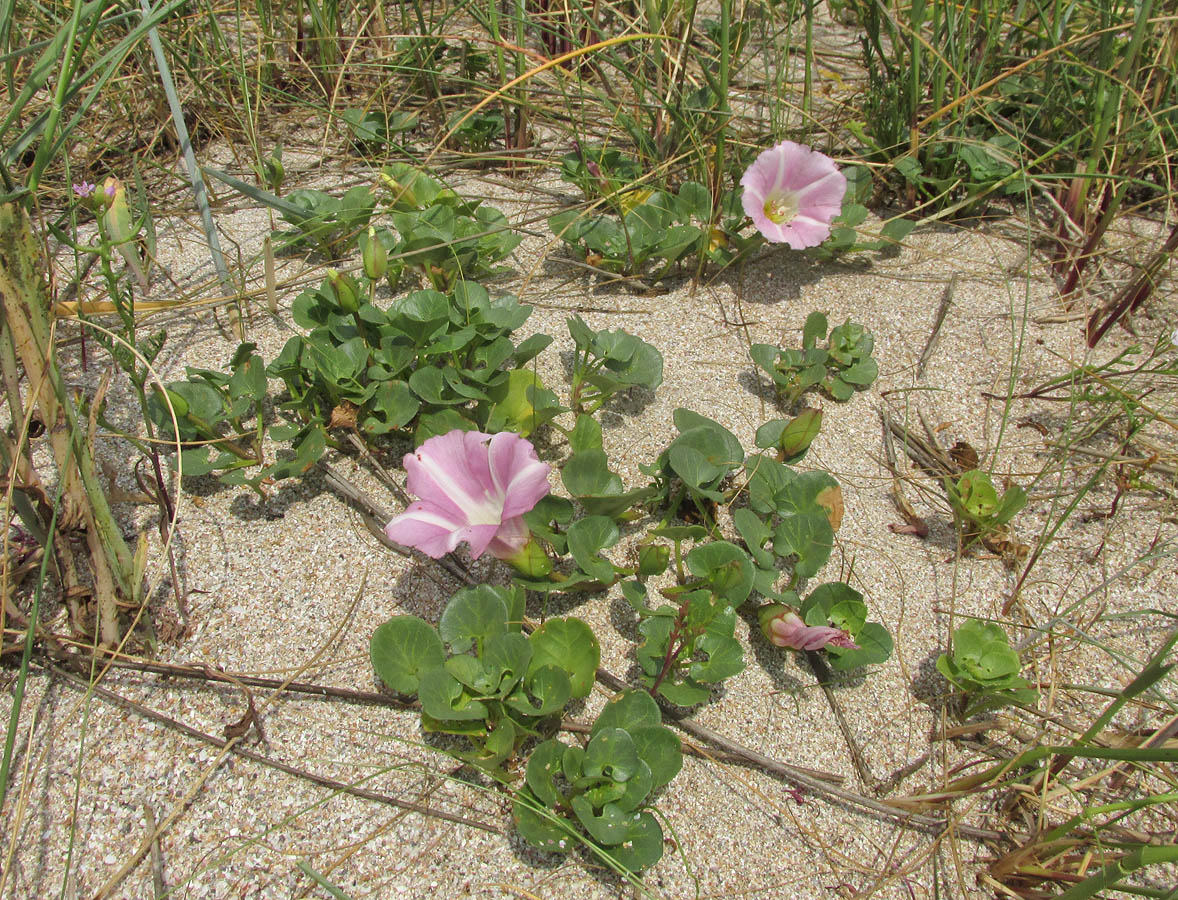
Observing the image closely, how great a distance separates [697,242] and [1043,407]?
2.65 ft

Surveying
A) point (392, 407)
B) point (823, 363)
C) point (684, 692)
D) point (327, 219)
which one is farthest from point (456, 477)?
point (327, 219)

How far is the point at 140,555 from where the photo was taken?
4.26ft

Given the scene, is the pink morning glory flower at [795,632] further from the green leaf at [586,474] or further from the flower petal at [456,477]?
the flower petal at [456,477]

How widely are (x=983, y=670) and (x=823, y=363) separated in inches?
27.7

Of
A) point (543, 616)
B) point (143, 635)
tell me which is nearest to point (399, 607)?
point (543, 616)

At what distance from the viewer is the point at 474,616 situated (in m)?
1.27

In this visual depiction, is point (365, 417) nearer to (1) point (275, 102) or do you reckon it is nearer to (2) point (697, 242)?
(2) point (697, 242)

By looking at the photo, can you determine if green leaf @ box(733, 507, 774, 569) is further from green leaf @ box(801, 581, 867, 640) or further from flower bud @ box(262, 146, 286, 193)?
flower bud @ box(262, 146, 286, 193)

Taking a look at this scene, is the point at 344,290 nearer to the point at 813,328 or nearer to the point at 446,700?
the point at 446,700

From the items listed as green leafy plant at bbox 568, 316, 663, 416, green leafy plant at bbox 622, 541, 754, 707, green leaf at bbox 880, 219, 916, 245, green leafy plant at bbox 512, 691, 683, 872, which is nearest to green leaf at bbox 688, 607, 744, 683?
green leafy plant at bbox 622, 541, 754, 707

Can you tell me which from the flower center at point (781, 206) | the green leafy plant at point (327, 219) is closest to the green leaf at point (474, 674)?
the green leafy plant at point (327, 219)

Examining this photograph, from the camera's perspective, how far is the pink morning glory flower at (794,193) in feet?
6.39

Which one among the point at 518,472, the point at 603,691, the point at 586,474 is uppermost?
the point at 518,472

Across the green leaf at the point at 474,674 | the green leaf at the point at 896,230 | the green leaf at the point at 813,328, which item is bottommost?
the green leaf at the point at 474,674
